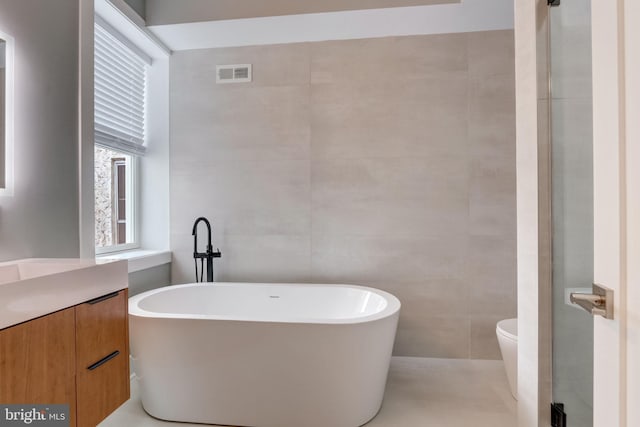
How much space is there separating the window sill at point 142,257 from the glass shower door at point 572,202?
2.44 metres

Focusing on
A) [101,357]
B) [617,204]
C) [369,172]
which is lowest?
[101,357]

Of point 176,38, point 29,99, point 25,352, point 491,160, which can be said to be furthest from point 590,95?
point 176,38

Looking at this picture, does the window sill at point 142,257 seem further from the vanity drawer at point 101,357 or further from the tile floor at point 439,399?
the vanity drawer at point 101,357

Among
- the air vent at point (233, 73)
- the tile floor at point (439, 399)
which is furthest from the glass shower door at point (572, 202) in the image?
the air vent at point (233, 73)

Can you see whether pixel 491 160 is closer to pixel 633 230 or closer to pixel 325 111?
pixel 325 111

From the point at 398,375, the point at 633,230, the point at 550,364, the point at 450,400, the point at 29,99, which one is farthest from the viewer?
the point at 398,375

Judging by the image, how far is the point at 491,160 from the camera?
2.74m

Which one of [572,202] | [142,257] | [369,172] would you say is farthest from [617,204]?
[142,257]

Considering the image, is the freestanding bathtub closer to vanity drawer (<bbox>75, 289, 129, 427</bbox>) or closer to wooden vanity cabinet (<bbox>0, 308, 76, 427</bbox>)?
vanity drawer (<bbox>75, 289, 129, 427</bbox>)

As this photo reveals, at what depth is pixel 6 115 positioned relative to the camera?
62.7 inches

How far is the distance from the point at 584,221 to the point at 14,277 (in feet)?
6.71

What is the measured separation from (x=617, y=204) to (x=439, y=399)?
183 centimetres

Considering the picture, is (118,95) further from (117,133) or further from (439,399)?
(439,399)

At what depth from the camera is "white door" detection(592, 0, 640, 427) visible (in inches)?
29.1
